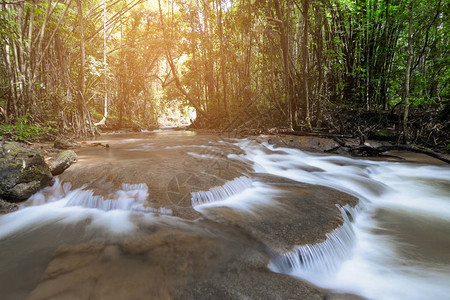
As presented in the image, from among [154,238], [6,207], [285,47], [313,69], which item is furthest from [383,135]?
[6,207]

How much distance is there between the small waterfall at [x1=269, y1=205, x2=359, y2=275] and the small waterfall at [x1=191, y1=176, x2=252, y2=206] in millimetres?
1138

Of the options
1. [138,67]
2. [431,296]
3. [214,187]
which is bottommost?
[431,296]

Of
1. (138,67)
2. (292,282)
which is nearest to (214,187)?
(292,282)

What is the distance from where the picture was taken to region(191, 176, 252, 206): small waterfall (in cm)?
255

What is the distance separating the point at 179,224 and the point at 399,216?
8.80 feet

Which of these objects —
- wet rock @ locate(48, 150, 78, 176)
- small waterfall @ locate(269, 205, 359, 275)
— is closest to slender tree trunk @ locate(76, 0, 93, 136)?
wet rock @ locate(48, 150, 78, 176)

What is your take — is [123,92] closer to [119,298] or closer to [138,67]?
[138,67]

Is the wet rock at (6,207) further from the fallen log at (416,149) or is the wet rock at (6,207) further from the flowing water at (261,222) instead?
the fallen log at (416,149)

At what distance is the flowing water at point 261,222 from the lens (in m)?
1.65

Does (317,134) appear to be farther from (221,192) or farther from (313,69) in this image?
(221,192)

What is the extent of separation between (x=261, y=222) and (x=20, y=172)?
292 centimetres

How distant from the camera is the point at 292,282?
1.45 meters

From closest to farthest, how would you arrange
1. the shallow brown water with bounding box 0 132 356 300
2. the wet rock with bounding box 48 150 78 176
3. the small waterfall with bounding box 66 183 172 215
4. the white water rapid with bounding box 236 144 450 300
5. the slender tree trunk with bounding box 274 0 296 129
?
the shallow brown water with bounding box 0 132 356 300
the white water rapid with bounding box 236 144 450 300
the small waterfall with bounding box 66 183 172 215
the wet rock with bounding box 48 150 78 176
the slender tree trunk with bounding box 274 0 296 129

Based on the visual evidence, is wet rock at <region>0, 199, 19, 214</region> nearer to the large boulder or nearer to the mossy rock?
the large boulder
